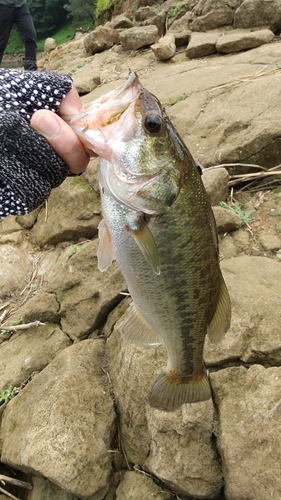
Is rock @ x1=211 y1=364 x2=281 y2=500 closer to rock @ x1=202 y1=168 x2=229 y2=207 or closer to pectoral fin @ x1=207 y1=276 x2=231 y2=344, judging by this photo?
pectoral fin @ x1=207 y1=276 x2=231 y2=344

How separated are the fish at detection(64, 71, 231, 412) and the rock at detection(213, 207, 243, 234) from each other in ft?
5.92

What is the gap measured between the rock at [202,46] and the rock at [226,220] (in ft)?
19.9

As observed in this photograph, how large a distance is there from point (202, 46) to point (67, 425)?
8014 mm

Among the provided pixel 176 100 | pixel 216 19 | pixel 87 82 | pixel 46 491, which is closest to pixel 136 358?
pixel 46 491

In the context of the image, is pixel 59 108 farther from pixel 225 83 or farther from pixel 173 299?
pixel 225 83

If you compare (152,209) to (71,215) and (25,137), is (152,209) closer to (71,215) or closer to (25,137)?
(25,137)

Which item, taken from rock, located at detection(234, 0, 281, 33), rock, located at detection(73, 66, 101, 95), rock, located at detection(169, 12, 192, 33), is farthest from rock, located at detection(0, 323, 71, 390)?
rock, located at detection(169, 12, 192, 33)

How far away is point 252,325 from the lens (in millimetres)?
2812

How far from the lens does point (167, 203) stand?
175 cm

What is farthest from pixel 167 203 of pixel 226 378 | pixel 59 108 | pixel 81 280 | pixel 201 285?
pixel 81 280

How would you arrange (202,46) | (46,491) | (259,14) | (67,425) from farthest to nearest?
(259,14) → (202,46) → (46,491) → (67,425)

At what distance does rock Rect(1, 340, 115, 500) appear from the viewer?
2807 millimetres

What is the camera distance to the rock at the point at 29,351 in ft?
12.2

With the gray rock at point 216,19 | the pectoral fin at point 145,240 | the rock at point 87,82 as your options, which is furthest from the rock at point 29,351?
the gray rock at point 216,19
